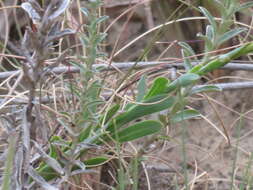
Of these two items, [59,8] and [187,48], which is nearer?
[59,8]

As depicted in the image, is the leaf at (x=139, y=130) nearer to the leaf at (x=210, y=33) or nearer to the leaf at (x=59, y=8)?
the leaf at (x=210, y=33)

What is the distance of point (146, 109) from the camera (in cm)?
99

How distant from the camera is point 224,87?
1224mm

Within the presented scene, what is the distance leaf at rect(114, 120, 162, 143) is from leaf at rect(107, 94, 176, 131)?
0.06 ft

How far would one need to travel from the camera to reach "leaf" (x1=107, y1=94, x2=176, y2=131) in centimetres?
96

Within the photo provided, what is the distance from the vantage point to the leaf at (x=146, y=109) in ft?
3.16

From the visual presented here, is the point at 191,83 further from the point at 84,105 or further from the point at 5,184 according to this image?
the point at 5,184

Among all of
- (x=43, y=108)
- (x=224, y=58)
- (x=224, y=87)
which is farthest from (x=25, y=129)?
(x=224, y=87)

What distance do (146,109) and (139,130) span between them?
0.15 feet

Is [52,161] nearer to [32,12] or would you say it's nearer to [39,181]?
[39,181]

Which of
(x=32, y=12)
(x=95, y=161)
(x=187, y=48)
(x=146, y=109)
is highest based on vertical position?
(x=32, y=12)

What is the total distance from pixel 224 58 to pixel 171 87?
117 mm

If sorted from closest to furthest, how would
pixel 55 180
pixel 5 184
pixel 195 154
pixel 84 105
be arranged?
pixel 5 184 < pixel 84 105 < pixel 55 180 < pixel 195 154

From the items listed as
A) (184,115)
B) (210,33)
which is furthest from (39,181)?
(210,33)
